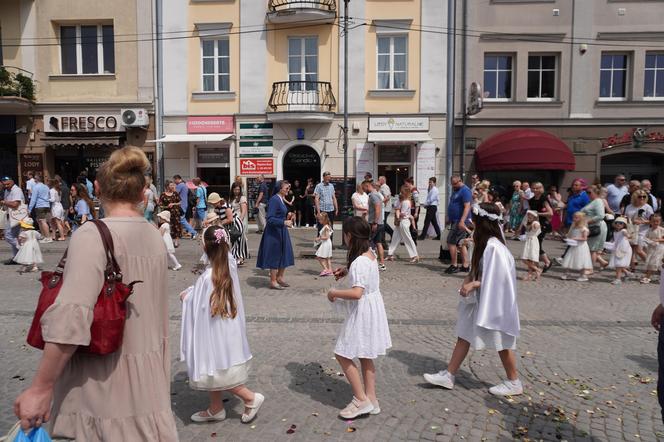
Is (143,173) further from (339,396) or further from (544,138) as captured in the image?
(544,138)

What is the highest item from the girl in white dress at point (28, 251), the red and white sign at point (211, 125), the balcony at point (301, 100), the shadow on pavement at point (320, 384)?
the balcony at point (301, 100)

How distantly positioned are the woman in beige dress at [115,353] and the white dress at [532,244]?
8.33m

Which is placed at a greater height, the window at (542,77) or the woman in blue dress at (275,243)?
the window at (542,77)

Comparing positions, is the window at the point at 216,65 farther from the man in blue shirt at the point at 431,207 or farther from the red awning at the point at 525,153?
the red awning at the point at 525,153

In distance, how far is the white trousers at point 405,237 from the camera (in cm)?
1134

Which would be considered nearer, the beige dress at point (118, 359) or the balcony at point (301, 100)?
the beige dress at point (118, 359)

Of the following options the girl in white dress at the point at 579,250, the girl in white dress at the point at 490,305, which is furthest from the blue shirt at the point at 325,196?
the girl in white dress at the point at 490,305

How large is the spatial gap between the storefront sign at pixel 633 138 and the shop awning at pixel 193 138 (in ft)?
41.7

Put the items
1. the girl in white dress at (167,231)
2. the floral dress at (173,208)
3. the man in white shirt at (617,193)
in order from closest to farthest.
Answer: the girl in white dress at (167,231), the floral dress at (173,208), the man in white shirt at (617,193)

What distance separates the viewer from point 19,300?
25.8 ft

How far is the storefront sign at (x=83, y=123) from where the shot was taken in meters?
18.0

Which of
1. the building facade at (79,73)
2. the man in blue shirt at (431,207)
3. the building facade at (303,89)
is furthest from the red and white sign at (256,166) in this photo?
the man in blue shirt at (431,207)

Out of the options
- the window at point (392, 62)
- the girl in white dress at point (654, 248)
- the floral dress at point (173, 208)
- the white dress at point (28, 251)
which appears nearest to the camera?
the girl in white dress at point (654, 248)

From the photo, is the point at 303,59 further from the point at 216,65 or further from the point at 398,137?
the point at 398,137
